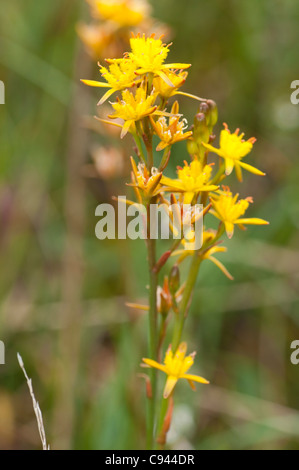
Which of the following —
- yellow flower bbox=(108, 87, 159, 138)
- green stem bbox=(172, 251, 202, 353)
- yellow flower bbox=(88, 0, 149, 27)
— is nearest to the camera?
yellow flower bbox=(108, 87, 159, 138)

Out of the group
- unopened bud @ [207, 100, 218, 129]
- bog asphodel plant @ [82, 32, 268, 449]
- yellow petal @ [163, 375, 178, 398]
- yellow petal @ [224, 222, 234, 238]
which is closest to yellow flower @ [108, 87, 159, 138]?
bog asphodel plant @ [82, 32, 268, 449]

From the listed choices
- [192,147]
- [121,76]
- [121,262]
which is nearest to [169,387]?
[192,147]

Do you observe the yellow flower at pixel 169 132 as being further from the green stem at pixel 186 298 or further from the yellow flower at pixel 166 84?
the green stem at pixel 186 298

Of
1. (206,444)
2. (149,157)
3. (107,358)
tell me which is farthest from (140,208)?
(107,358)

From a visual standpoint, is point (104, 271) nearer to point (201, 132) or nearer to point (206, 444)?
point (206, 444)

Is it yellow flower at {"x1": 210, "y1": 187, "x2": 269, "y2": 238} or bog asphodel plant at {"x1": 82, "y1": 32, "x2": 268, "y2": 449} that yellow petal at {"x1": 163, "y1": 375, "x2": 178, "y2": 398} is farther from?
yellow flower at {"x1": 210, "y1": 187, "x2": 269, "y2": 238}
